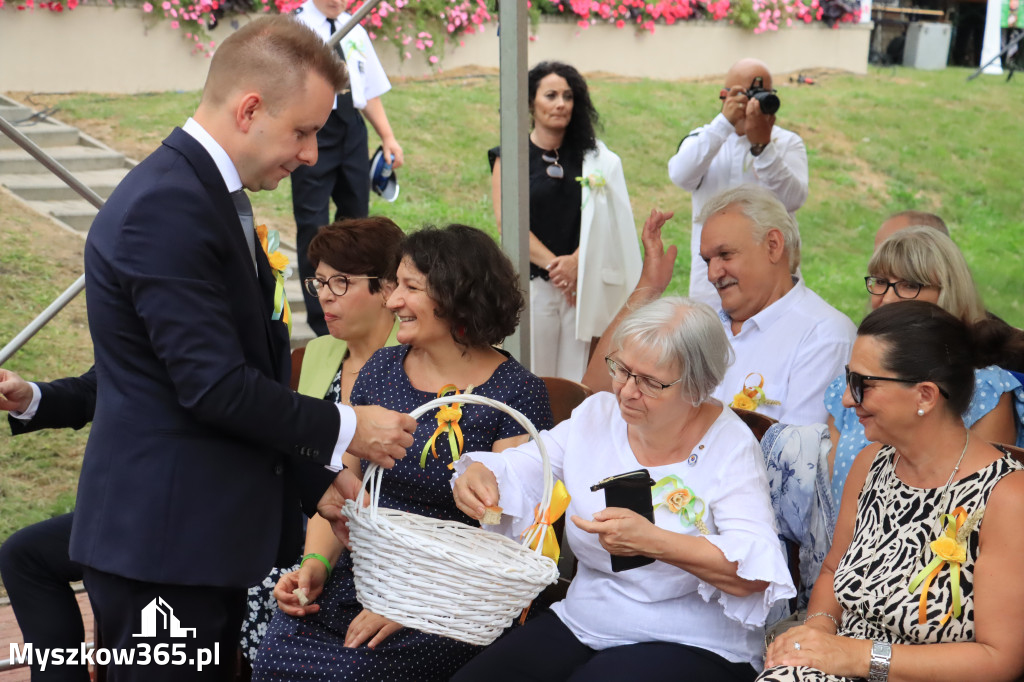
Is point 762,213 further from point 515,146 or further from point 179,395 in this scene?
point 179,395

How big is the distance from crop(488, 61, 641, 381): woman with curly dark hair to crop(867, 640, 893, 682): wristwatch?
2.83 metres

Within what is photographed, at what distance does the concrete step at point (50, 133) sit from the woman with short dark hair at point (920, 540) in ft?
24.7

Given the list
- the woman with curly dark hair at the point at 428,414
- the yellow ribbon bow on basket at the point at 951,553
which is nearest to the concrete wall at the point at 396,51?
the woman with curly dark hair at the point at 428,414

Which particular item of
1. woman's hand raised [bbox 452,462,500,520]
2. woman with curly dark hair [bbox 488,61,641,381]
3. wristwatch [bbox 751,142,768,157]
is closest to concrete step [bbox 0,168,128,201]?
woman with curly dark hair [bbox 488,61,641,381]

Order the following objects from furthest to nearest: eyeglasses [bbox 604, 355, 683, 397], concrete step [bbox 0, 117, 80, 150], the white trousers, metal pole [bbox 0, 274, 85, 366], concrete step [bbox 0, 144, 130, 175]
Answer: concrete step [bbox 0, 117, 80, 150]
concrete step [bbox 0, 144, 130, 175]
the white trousers
metal pole [bbox 0, 274, 85, 366]
eyeglasses [bbox 604, 355, 683, 397]

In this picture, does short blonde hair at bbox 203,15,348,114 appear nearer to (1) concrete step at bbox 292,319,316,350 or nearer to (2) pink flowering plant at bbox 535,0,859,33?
(1) concrete step at bbox 292,319,316,350

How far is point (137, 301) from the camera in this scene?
189 centimetres

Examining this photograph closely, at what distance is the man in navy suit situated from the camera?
6.24 ft

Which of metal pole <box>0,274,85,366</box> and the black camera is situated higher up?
the black camera

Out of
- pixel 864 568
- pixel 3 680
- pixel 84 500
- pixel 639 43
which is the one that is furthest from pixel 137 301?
pixel 639 43

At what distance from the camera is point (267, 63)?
199 centimetres

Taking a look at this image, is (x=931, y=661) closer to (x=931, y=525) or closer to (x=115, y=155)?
(x=931, y=525)

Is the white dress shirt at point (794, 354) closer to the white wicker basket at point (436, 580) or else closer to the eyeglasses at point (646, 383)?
the eyeglasses at point (646, 383)

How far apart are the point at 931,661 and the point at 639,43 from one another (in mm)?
11898
